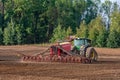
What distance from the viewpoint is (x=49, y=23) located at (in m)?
81.1

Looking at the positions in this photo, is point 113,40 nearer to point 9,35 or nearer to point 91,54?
point 9,35

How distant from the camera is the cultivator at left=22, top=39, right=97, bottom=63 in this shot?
2264 cm

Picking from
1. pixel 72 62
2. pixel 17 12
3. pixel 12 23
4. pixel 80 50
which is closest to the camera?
pixel 72 62

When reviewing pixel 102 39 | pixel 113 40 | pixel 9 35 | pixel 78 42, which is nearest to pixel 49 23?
pixel 9 35

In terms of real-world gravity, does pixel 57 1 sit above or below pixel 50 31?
above

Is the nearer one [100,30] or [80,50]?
[80,50]

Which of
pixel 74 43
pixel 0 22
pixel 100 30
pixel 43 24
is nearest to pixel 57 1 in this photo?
pixel 43 24

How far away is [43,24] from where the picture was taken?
80.4m

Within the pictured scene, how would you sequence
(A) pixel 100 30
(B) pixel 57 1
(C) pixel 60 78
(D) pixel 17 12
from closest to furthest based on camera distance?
1. (C) pixel 60 78
2. (A) pixel 100 30
3. (D) pixel 17 12
4. (B) pixel 57 1

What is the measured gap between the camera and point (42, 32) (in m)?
77.9

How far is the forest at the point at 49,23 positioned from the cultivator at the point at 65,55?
3704cm

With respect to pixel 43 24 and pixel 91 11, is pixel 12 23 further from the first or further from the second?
pixel 91 11

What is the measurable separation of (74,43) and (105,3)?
80583 mm

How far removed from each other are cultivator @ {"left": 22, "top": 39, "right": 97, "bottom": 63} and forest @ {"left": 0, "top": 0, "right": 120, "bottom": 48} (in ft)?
122
